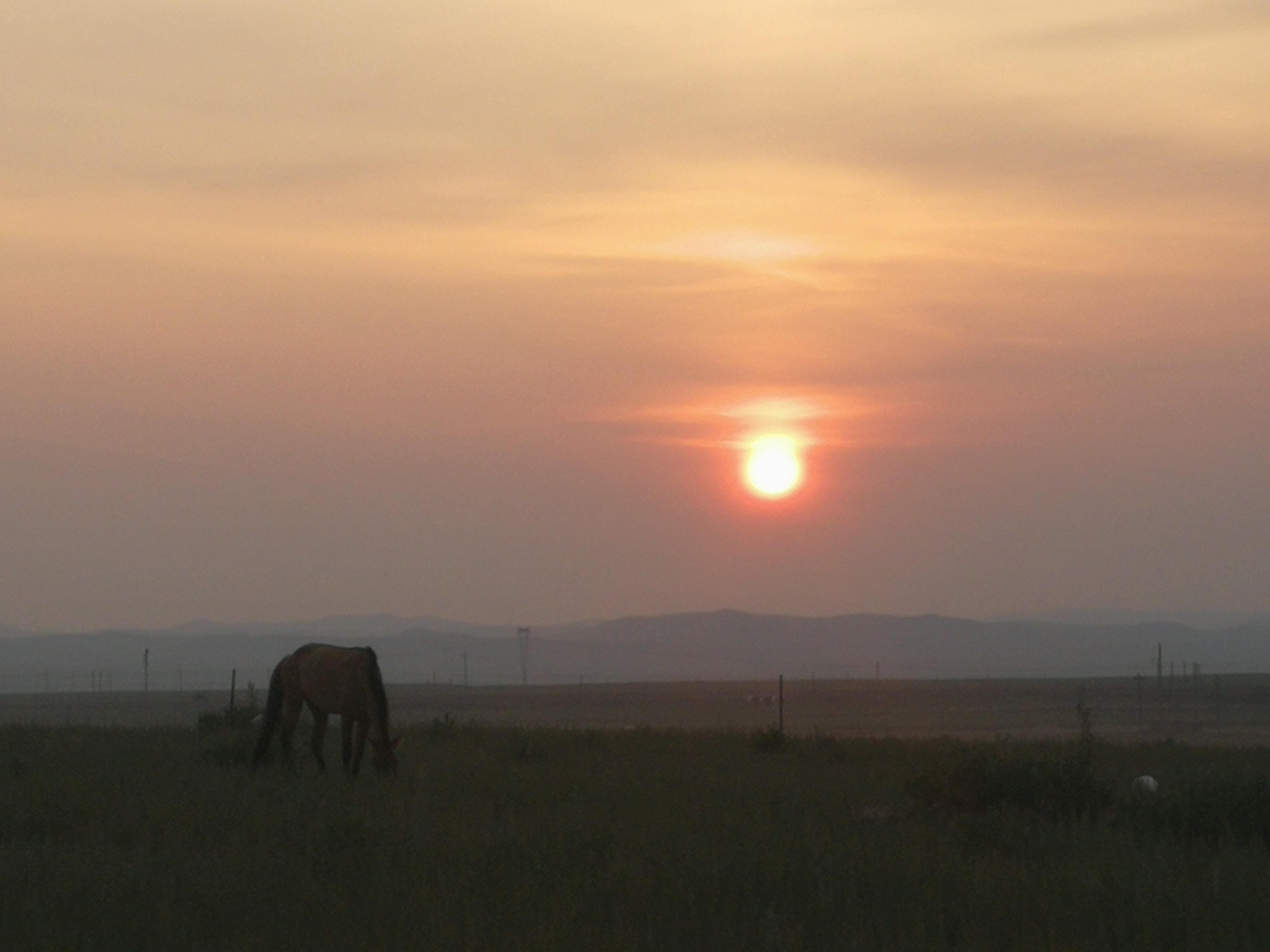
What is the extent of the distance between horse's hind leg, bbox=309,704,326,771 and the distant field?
60.2 feet

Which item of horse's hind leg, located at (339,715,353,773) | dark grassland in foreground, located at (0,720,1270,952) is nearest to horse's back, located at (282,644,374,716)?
horse's hind leg, located at (339,715,353,773)

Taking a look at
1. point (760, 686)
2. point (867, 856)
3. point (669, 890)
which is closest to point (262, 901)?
point (669, 890)

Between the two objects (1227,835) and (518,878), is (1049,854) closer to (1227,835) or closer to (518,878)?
(1227,835)

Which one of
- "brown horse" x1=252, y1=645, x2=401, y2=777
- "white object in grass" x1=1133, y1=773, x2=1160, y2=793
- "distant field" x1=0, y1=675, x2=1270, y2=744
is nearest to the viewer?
"white object in grass" x1=1133, y1=773, x2=1160, y2=793

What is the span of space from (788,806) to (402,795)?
4.12 meters

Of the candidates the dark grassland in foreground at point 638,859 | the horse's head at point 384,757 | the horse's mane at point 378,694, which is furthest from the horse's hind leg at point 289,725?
the horse's head at point 384,757

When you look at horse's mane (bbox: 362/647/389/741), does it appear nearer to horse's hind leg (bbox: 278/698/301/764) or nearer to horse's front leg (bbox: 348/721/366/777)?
horse's front leg (bbox: 348/721/366/777)

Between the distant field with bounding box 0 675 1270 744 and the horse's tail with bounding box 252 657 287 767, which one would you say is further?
the distant field with bounding box 0 675 1270 744

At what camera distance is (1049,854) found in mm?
12453

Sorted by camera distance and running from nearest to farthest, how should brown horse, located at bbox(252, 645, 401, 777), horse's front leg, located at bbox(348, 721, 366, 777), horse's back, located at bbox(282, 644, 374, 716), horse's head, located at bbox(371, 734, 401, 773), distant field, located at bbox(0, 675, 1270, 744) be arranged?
horse's front leg, located at bbox(348, 721, 366, 777)
horse's head, located at bbox(371, 734, 401, 773)
brown horse, located at bbox(252, 645, 401, 777)
horse's back, located at bbox(282, 644, 374, 716)
distant field, located at bbox(0, 675, 1270, 744)

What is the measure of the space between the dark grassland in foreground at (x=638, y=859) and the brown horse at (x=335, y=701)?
1.88 feet

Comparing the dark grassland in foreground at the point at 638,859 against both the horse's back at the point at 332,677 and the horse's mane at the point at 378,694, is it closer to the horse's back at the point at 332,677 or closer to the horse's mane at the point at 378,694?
the horse's mane at the point at 378,694

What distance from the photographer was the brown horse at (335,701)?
64.7 feet

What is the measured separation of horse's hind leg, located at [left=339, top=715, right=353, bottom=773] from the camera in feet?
63.4
